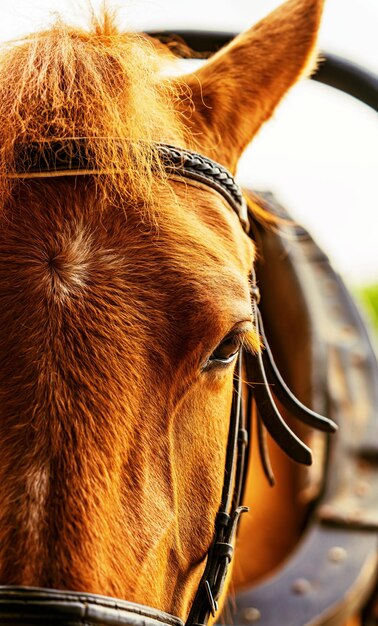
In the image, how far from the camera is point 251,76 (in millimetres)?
1588

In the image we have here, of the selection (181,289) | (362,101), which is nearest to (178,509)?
(181,289)

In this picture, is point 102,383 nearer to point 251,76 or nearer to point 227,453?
point 227,453

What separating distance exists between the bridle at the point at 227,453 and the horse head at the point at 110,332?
0.01 m

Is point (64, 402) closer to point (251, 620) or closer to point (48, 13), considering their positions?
point (48, 13)

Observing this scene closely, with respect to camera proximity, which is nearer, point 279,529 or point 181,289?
point 181,289

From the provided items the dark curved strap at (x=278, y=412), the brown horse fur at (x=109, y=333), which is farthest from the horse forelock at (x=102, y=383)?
the dark curved strap at (x=278, y=412)

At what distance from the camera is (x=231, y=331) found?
4.10 feet

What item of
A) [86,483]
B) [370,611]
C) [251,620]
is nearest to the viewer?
[86,483]

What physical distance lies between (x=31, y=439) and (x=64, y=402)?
0.22 feet

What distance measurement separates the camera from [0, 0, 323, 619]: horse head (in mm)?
1023

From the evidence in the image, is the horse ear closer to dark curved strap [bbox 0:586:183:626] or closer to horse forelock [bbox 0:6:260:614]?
horse forelock [bbox 0:6:260:614]

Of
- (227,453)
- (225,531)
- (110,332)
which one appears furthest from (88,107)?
(225,531)

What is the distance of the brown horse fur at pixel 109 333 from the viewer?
3.35 feet

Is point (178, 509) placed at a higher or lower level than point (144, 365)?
lower
